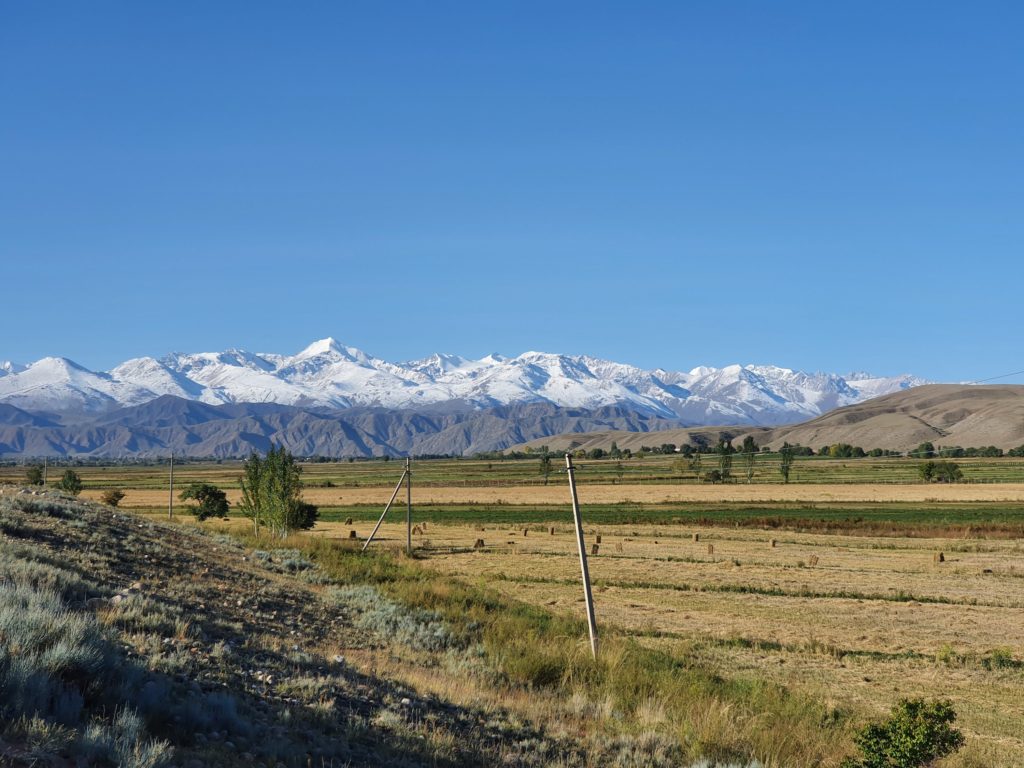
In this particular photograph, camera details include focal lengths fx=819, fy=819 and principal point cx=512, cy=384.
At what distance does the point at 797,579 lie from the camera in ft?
138

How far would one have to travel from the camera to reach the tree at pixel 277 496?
49.6 metres

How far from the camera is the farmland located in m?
21.8

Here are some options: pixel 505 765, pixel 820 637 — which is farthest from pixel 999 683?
pixel 505 765

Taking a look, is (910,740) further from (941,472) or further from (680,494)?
(941,472)

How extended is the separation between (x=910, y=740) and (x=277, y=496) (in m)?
43.4

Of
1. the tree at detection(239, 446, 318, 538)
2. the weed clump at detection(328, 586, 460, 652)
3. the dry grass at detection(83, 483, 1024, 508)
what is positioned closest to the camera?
the weed clump at detection(328, 586, 460, 652)

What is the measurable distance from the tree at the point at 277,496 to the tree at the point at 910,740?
40010 mm

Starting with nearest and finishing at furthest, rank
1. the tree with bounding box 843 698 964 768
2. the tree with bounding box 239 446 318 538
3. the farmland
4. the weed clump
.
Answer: the tree with bounding box 843 698 964 768 < the weed clump < the farmland < the tree with bounding box 239 446 318 538

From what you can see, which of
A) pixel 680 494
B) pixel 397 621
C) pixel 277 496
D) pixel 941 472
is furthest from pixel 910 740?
pixel 941 472

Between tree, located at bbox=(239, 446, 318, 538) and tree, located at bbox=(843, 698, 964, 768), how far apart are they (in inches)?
1575

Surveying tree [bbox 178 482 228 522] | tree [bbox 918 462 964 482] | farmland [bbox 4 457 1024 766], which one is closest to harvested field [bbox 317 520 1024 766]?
farmland [bbox 4 457 1024 766]

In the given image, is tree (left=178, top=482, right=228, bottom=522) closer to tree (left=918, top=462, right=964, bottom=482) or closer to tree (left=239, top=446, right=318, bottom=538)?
tree (left=239, top=446, right=318, bottom=538)

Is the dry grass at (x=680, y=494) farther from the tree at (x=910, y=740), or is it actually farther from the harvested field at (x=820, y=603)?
the tree at (x=910, y=740)

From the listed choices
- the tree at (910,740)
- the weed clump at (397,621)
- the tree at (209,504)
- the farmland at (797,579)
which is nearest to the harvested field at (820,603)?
the farmland at (797,579)
